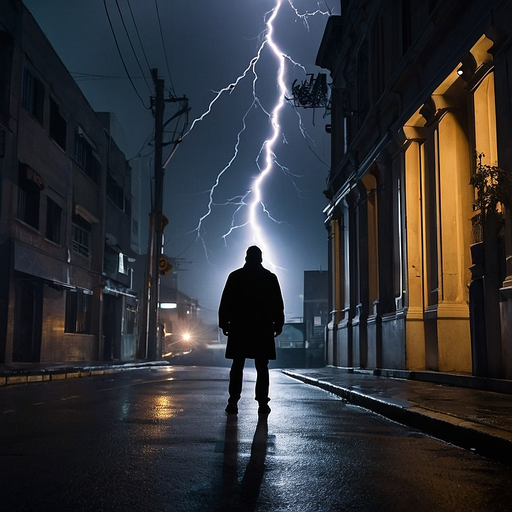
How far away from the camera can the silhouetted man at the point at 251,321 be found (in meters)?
7.69

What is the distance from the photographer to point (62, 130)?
25406 mm

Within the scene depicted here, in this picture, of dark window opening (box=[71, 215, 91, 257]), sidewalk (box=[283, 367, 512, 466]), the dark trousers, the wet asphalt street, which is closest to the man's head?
the dark trousers

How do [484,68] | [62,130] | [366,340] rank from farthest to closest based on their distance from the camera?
1. [62,130]
2. [366,340]
3. [484,68]

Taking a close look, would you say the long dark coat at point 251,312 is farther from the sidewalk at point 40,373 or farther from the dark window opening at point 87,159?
the dark window opening at point 87,159

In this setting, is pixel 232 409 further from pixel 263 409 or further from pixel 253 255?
pixel 253 255

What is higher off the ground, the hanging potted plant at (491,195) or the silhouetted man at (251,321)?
the hanging potted plant at (491,195)

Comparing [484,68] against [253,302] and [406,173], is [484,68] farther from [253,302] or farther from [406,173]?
[253,302]

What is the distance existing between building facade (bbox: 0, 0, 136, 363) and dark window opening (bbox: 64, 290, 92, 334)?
38 mm

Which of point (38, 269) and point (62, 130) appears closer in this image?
point (38, 269)

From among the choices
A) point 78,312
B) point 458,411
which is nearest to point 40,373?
point 458,411

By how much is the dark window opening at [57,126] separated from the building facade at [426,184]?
956cm

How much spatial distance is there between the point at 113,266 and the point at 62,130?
10835mm

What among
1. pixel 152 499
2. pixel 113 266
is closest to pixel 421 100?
pixel 152 499

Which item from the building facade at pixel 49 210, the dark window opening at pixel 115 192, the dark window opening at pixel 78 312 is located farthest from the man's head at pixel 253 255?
the dark window opening at pixel 115 192
